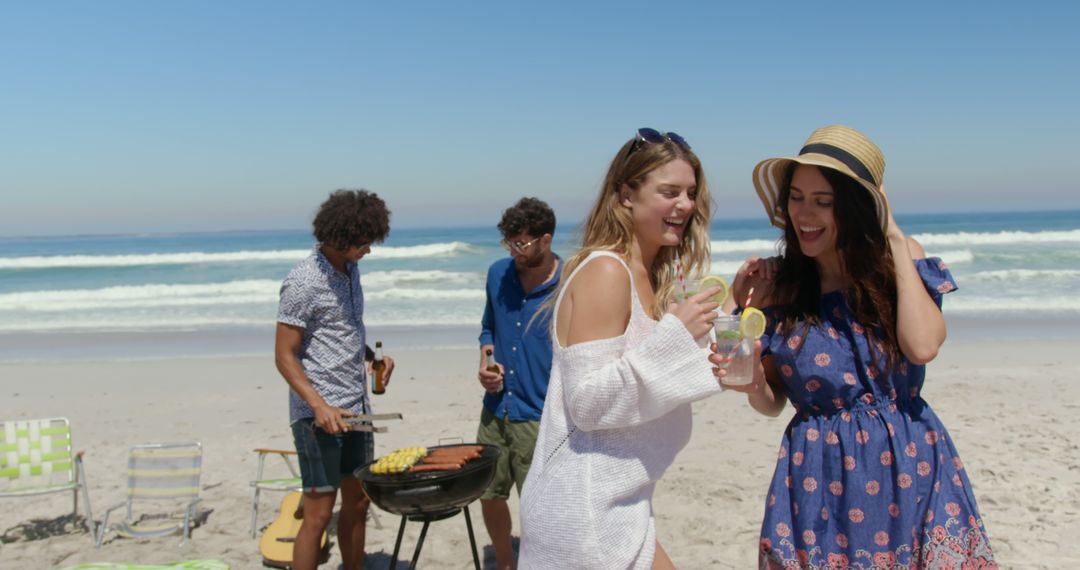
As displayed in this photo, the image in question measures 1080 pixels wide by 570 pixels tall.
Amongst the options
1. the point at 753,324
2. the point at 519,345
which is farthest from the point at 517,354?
the point at 753,324

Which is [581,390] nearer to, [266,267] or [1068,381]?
[1068,381]

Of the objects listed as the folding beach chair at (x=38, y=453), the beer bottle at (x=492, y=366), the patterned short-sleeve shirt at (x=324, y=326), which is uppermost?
the patterned short-sleeve shirt at (x=324, y=326)

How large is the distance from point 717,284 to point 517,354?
2.24m

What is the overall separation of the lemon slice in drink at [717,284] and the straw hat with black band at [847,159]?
1.33ft

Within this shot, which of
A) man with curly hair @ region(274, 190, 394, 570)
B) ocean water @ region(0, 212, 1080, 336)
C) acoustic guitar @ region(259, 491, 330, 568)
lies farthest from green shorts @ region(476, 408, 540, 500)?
ocean water @ region(0, 212, 1080, 336)

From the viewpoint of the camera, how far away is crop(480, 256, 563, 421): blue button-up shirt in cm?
450

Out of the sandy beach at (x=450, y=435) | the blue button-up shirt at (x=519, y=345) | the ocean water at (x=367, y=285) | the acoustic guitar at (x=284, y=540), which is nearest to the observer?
the blue button-up shirt at (x=519, y=345)

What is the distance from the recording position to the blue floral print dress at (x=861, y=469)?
2.33 metres

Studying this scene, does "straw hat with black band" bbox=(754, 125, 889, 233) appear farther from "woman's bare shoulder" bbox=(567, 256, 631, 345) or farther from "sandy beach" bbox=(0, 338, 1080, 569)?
"sandy beach" bbox=(0, 338, 1080, 569)

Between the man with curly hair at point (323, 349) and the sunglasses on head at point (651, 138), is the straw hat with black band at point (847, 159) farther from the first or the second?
the man with curly hair at point (323, 349)

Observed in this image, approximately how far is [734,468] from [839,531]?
470 cm

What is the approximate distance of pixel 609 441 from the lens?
91.0 inches

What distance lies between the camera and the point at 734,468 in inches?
275

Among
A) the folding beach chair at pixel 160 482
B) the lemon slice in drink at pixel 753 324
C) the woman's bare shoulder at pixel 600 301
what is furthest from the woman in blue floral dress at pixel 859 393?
the folding beach chair at pixel 160 482
